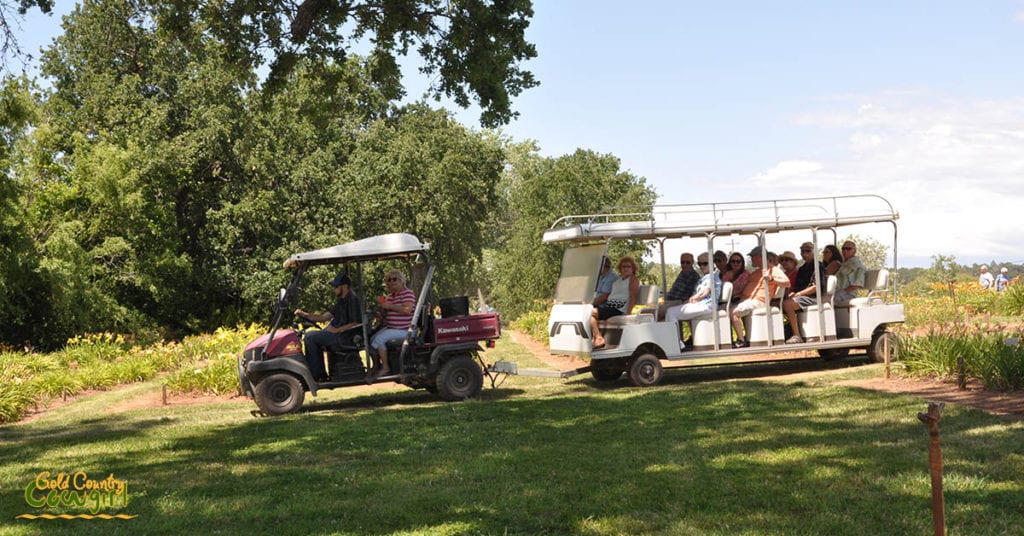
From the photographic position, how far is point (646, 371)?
14359 mm

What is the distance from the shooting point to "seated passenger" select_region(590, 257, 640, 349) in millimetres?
14578

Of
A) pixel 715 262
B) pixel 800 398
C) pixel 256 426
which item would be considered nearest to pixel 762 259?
pixel 715 262

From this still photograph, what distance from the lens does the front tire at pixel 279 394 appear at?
1264 cm

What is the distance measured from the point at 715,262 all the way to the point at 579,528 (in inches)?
379

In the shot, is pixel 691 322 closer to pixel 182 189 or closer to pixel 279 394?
pixel 279 394

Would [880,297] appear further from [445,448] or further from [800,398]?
[445,448]

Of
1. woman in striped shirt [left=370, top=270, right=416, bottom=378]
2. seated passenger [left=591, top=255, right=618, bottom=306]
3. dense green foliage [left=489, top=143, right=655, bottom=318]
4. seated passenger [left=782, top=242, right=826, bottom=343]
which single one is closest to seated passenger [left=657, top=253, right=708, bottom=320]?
seated passenger [left=591, top=255, right=618, bottom=306]

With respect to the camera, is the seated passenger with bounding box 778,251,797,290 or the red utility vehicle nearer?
the red utility vehicle

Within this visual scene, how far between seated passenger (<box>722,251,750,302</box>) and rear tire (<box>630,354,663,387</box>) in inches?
72.4

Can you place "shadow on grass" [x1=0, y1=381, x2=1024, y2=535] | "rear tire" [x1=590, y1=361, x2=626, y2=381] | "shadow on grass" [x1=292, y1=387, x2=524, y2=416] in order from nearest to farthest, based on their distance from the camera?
1. "shadow on grass" [x1=0, y1=381, x2=1024, y2=535]
2. "shadow on grass" [x1=292, y1=387, x2=524, y2=416]
3. "rear tire" [x1=590, y1=361, x2=626, y2=381]

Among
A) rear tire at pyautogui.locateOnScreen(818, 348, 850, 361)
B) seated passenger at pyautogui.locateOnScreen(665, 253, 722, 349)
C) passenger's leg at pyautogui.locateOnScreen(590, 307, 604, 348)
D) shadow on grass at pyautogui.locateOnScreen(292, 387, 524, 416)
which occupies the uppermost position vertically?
seated passenger at pyautogui.locateOnScreen(665, 253, 722, 349)

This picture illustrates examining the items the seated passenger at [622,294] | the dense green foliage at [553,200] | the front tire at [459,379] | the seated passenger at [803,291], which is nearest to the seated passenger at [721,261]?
the seated passenger at [803,291]

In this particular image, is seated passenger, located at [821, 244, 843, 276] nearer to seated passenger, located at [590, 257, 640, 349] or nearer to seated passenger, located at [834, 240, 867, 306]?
seated passenger, located at [834, 240, 867, 306]

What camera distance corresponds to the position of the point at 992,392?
11516 millimetres
